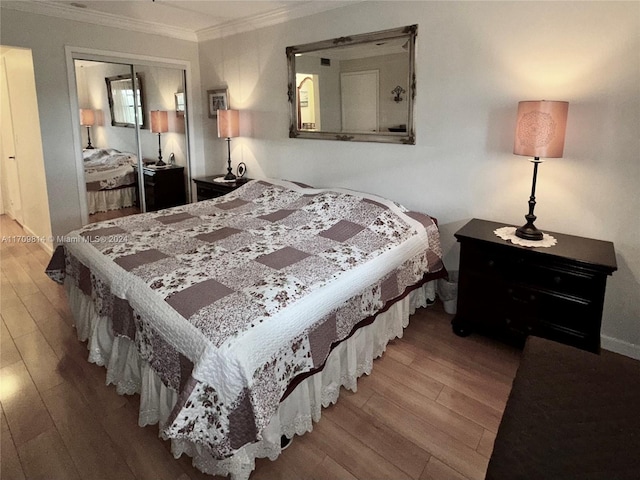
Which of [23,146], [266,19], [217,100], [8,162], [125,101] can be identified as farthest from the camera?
[8,162]

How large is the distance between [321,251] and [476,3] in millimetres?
1865

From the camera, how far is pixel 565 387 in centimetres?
124

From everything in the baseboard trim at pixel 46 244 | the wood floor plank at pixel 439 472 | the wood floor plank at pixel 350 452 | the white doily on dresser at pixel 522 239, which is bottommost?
the wood floor plank at pixel 439 472

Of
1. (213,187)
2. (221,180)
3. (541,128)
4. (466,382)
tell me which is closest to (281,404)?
(466,382)

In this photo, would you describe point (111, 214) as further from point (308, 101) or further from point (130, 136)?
point (308, 101)

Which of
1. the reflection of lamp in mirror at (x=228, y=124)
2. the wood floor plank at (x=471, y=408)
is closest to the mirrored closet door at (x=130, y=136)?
the reflection of lamp in mirror at (x=228, y=124)

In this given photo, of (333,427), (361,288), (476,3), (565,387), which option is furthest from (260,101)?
(565,387)

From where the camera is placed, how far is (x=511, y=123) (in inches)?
98.5

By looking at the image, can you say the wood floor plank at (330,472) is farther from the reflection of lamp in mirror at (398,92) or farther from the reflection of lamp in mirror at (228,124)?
the reflection of lamp in mirror at (228,124)

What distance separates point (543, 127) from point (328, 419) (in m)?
1.87

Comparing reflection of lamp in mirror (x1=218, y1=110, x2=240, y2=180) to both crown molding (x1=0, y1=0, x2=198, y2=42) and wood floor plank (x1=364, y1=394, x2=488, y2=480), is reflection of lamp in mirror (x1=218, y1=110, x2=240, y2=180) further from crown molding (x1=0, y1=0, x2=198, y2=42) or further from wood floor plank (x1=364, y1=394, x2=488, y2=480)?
wood floor plank (x1=364, y1=394, x2=488, y2=480)

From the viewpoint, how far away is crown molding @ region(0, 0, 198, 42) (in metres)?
3.18

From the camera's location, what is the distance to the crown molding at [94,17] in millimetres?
3180

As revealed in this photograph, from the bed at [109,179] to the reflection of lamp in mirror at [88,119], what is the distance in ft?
0.31
